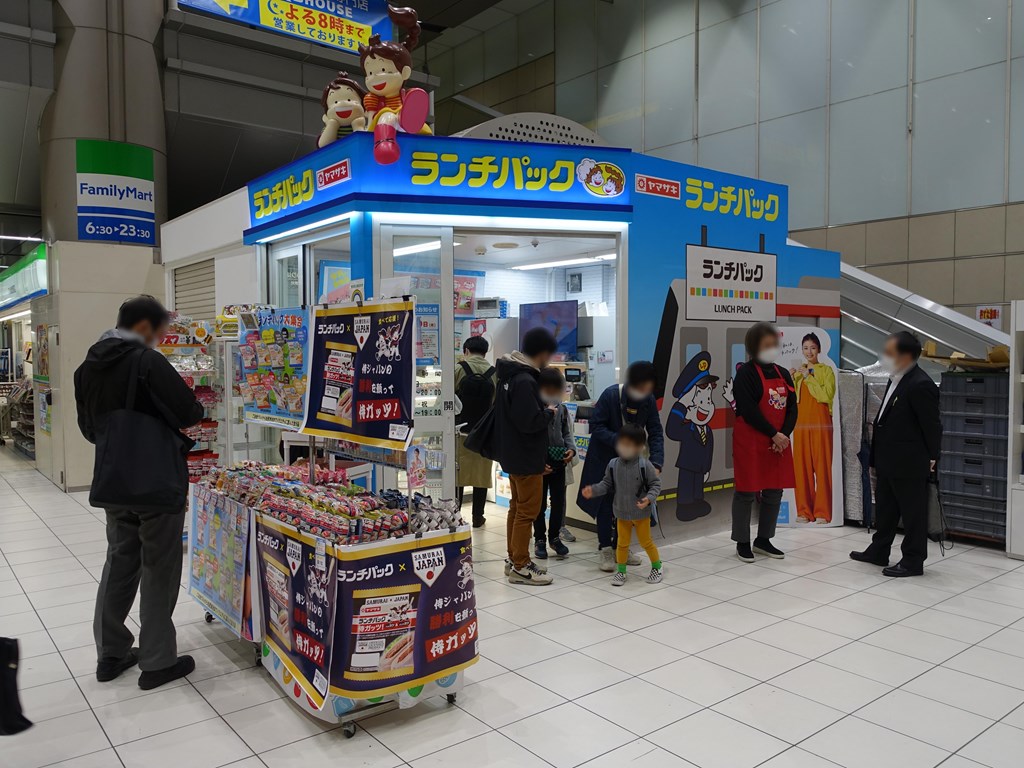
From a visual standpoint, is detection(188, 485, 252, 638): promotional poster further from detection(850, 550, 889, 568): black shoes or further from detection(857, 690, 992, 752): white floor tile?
detection(850, 550, 889, 568): black shoes

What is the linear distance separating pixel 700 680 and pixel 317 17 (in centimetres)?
1033

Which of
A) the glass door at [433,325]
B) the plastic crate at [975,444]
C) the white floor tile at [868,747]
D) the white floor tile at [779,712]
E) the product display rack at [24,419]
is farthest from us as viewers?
the product display rack at [24,419]

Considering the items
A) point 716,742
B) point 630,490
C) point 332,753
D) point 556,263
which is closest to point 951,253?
point 556,263

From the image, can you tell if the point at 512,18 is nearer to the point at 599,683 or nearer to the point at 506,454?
the point at 506,454

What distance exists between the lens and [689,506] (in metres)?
5.75

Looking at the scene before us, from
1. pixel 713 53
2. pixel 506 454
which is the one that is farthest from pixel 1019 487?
pixel 713 53

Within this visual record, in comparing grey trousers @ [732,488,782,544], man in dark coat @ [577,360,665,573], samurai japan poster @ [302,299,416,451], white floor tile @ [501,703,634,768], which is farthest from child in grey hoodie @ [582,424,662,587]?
samurai japan poster @ [302,299,416,451]

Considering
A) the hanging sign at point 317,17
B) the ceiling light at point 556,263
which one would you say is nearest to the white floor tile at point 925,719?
the ceiling light at point 556,263

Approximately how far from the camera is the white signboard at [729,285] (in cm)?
569

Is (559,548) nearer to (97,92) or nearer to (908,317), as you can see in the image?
(908,317)

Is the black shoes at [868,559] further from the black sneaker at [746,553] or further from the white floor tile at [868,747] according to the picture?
the white floor tile at [868,747]

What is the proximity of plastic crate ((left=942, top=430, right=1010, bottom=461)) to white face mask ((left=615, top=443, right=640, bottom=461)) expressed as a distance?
2637 millimetres

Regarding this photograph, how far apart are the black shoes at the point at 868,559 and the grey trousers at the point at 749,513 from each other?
1.82 feet

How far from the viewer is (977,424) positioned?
17.8ft
